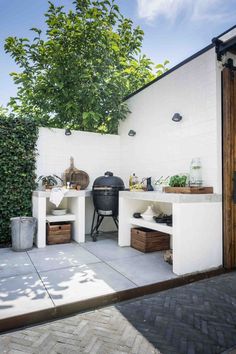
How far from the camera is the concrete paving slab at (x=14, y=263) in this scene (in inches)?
129

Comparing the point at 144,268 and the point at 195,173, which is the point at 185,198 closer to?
the point at 195,173

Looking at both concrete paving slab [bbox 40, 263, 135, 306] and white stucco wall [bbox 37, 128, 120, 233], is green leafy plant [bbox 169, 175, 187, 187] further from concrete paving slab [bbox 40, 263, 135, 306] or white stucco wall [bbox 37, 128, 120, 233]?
white stucco wall [bbox 37, 128, 120, 233]

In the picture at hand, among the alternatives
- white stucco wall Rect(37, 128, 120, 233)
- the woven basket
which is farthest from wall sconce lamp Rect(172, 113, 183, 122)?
the woven basket

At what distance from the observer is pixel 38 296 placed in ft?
8.32

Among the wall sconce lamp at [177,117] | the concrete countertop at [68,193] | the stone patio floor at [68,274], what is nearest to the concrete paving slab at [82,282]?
the stone patio floor at [68,274]

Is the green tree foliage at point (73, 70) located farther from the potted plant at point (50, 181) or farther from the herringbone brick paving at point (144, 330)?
the herringbone brick paving at point (144, 330)

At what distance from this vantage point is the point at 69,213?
5.45 meters

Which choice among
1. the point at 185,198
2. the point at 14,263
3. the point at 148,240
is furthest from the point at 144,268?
the point at 14,263

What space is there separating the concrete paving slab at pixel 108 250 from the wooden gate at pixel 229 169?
148 centimetres

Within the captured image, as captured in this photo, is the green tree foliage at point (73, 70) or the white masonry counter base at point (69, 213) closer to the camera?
the white masonry counter base at point (69, 213)

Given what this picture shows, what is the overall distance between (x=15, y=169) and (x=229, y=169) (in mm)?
4010

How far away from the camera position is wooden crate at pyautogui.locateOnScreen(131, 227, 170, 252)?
4285mm

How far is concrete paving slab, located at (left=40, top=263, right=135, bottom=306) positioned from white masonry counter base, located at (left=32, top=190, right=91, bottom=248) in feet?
4.93

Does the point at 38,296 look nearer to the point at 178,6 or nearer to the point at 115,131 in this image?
the point at 115,131
